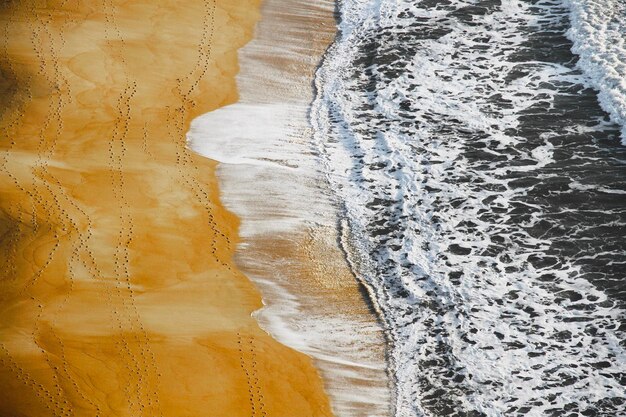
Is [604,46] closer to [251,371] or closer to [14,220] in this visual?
[251,371]

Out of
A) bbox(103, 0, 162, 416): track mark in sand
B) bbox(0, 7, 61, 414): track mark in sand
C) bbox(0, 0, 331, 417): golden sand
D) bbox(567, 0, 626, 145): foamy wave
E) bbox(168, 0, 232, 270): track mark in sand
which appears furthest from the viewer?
bbox(567, 0, 626, 145): foamy wave

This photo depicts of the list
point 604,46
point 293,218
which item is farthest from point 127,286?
point 604,46

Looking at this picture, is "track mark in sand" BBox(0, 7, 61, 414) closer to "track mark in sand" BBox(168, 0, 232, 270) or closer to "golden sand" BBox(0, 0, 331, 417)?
"golden sand" BBox(0, 0, 331, 417)

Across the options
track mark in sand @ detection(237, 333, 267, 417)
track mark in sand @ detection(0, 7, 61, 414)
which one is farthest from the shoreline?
track mark in sand @ detection(0, 7, 61, 414)

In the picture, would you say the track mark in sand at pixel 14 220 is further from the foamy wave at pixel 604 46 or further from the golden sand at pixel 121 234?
the foamy wave at pixel 604 46

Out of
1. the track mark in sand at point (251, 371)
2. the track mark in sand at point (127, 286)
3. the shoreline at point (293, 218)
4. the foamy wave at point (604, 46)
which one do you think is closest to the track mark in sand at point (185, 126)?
the shoreline at point (293, 218)

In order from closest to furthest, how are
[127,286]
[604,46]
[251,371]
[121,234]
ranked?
[251,371] < [127,286] < [121,234] < [604,46]
